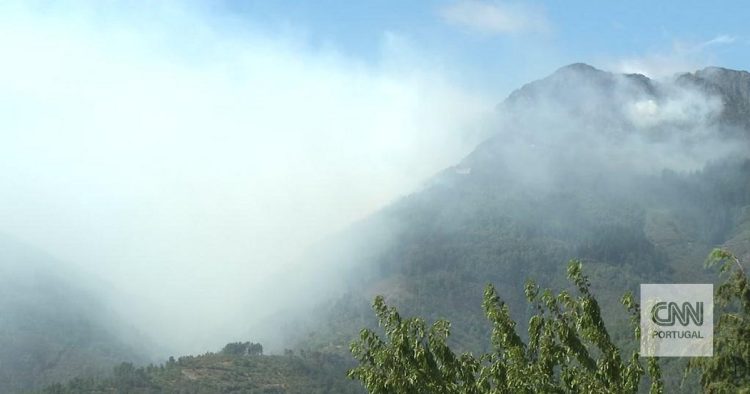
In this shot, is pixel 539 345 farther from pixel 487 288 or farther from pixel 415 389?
pixel 415 389

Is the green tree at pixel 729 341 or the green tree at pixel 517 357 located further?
the green tree at pixel 517 357

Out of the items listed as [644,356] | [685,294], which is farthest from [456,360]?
[685,294]

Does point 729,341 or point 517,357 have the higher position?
point 729,341


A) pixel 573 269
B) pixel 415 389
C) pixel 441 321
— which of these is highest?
pixel 573 269

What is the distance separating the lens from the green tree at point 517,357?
21219 millimetres

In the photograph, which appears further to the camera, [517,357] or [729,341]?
[517,357]

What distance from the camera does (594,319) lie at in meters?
22.4

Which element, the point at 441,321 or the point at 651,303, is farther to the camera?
the point at 441,321

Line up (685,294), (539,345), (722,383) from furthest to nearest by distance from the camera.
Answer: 1. (685,294)
2. (539,345)
3. (722,383)

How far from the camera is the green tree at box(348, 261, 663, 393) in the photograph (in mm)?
21219

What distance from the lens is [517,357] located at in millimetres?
22125

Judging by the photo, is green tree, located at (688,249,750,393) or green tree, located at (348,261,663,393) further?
green tree, located at (348,261,663,393)

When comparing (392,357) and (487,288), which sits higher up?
(487,288)

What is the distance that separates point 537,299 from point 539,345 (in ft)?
5.71
